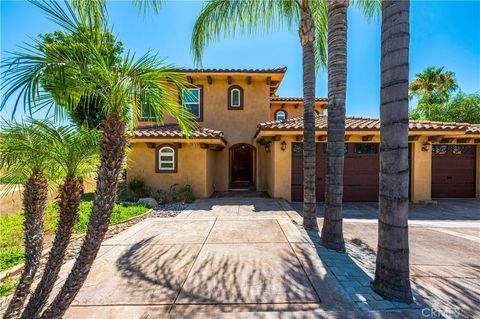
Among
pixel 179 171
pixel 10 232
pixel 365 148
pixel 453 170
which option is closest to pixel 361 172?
pixel 365 148

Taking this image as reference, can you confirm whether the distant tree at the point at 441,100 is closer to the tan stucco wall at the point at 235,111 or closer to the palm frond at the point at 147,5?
the tan stucco wall at the point at 235,111

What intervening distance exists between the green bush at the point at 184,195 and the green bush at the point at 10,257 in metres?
6.12

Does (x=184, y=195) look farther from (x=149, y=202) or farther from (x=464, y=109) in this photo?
(x=464, y=109)

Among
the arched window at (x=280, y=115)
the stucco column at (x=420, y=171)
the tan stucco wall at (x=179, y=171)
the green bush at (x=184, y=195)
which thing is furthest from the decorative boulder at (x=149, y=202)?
the stucco column at (x=420, y=171)

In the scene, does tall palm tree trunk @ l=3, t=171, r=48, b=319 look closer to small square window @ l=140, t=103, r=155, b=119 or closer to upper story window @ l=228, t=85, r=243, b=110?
small square window @ l=140, t=103, r=155, b=119

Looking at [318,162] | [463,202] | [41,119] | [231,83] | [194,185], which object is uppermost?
[231,83]

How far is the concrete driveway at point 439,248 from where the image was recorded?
139 inches

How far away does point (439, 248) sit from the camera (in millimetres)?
5480

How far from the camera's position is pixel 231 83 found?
13703mm

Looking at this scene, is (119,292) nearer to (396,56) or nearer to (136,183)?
(396,56)

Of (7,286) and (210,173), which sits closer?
(7,286)

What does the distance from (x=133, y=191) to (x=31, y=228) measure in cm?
885

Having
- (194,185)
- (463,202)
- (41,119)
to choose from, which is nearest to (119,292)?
(41,119)

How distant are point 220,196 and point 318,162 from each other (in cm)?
550
